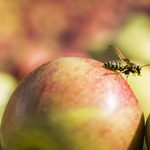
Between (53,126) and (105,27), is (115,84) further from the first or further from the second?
(105,27)

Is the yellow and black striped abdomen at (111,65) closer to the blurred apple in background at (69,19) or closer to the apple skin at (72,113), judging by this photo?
the apple skin at (72,113)

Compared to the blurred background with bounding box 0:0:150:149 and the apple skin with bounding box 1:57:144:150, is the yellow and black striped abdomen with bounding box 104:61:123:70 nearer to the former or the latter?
the apple skin with bounding box 1:57:144:150

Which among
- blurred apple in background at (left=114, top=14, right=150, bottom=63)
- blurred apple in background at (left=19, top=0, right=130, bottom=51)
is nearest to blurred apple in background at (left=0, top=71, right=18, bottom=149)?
blurred apple in background at (left=19, top=0, right=130, bottom=51)

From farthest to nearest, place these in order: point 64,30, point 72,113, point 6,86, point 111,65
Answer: point 64,30, point 6,86, point 111,65, point 72,113

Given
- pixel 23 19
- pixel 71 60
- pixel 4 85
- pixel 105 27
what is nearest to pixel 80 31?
pixel 105 27

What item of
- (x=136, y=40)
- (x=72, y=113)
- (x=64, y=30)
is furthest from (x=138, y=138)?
(x=64, y=30)

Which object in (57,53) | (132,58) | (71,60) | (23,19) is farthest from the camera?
(23,19)

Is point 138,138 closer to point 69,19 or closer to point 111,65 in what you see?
point 111,65
